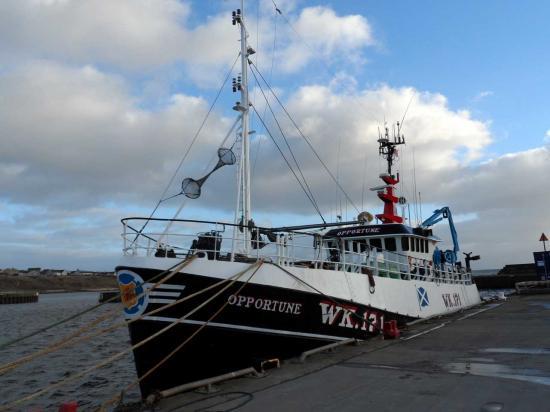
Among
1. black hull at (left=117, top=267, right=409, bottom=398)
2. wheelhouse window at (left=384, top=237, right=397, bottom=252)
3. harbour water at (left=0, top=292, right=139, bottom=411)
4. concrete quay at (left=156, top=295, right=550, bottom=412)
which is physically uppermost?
wheelhouse window at (left=384, top=237, right=397, bottom=252)

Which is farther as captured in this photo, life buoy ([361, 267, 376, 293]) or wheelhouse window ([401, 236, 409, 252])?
wheelhouse window ([401, 236, 409, 252])

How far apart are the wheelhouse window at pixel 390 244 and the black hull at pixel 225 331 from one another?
8031 millimetres

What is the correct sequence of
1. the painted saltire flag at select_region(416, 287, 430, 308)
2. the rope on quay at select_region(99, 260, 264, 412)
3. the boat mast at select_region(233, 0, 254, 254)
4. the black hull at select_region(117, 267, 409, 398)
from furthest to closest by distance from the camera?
the painted saltire flag at select_region(416, 287, 430, 308)
the boat mast at select_region(233, 0, 254, 254)
the black hull at select_region(117, 267, 409, 398)
the rope on quay at select_region(99, 260, 264, 412)

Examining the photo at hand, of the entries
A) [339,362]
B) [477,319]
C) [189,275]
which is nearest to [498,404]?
[339,362]

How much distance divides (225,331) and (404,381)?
3.40m

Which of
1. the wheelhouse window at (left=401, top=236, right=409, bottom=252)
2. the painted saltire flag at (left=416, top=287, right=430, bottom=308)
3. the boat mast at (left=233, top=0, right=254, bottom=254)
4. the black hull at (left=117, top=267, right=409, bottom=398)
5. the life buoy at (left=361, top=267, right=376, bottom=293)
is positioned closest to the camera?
the black hull at (left=117, top=267, right=409, bottom=398)

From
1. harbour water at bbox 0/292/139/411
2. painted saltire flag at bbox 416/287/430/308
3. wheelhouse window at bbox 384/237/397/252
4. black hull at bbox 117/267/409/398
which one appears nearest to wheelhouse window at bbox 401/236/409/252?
wheelhouse window at bbox 384/237/397/252

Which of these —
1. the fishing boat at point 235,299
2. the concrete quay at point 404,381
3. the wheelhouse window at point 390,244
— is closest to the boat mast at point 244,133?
the fishing boat at point 235,299

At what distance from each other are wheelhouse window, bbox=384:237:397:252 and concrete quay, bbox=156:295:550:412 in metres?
6.12

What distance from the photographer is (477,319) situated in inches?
760

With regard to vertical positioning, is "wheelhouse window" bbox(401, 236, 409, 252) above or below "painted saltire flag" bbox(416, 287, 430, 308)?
above

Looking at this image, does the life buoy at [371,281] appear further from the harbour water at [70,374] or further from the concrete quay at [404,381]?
the harbour water at [70,374]

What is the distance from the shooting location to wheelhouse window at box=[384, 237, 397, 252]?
741 inches

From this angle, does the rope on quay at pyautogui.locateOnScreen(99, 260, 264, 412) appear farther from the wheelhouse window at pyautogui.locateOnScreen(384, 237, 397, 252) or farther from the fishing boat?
the wheelhouse window at pyautogui.locateOnScreen(384, 237, 397, 252)
